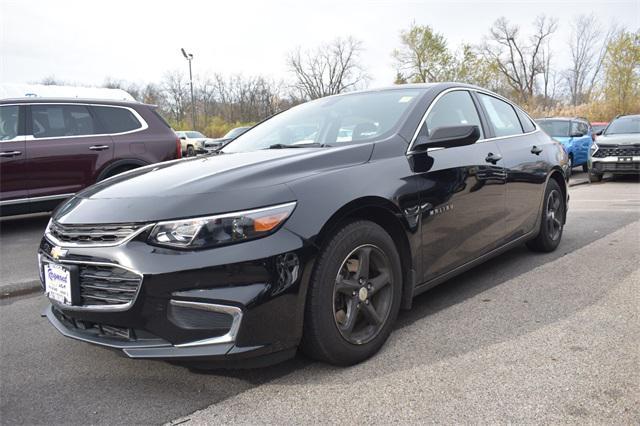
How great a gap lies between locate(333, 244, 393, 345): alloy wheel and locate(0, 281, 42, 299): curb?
9.89 ft

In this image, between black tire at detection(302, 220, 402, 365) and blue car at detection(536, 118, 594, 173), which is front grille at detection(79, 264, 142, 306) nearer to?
black tire at detection(302, 220, 402, 365)

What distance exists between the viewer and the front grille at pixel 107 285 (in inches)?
83.2

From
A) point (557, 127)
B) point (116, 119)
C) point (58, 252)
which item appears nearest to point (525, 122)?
point (58, 252)

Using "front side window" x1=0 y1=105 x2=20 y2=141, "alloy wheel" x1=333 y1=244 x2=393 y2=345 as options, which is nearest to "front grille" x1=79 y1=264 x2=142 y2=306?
"alloy wheel" x1=333 y1=244 x2=393 y2=345

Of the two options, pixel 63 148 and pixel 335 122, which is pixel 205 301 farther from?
pixel 63 148

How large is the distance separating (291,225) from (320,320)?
1.58 feet

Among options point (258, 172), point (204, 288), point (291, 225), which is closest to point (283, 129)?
point (258, 172)

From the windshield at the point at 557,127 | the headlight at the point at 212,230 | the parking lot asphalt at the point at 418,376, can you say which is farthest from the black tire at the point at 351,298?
the windshield at the point at 557,127

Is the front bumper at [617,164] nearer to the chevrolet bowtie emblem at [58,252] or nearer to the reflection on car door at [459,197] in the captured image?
the reflection on car door at [459,197]

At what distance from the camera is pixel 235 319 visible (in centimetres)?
211

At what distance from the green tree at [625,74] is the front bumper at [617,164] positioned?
23.3 meters

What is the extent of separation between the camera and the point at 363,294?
2568 mm

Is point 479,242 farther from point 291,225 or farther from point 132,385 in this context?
point 132,385

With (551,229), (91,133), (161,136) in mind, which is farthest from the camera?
(161,136)
